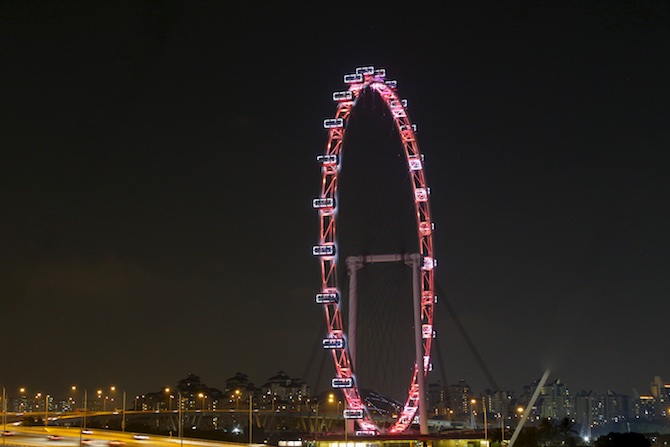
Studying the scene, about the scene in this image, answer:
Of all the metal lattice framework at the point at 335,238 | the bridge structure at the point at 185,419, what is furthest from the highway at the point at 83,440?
the bridge structure at the point at 185,419

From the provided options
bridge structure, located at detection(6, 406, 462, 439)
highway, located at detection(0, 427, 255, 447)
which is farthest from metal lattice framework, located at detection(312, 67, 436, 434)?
bridge structure, located at detection(6, 406, 462, 439)

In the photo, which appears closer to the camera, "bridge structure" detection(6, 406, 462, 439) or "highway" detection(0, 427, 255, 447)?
"highway" detection(0, 427, 255, 447)

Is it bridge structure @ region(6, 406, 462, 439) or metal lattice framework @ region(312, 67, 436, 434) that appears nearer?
metal lattice framework @ region(312, 67, 436, 434)

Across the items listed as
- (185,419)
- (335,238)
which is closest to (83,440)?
(335,238)

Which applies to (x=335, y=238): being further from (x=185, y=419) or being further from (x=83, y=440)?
(x=185, y=419)

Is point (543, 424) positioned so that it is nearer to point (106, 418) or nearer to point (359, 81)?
point (359, 81)

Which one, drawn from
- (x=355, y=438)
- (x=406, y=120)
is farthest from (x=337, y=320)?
(x=406, y=120)

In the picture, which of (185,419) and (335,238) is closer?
(335,238)

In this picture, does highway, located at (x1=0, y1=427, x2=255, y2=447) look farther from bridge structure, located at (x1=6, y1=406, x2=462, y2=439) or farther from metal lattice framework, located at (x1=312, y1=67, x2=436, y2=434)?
bridge structure, located at (x1=6, y1=406, x2=462, y2=439)
